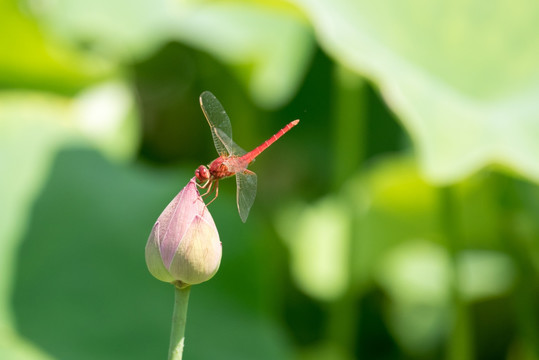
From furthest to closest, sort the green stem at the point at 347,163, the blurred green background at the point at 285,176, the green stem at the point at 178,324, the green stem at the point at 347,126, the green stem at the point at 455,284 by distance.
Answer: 1. the green stem at the point at 347,126
2. the green stem at the point at 347,163
3. the green stem at the point at 455,284
4. the blurred green background at the point at 285,176
5. the green stem at the point at 178,324

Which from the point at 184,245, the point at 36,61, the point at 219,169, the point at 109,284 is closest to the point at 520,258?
the point at 109,284

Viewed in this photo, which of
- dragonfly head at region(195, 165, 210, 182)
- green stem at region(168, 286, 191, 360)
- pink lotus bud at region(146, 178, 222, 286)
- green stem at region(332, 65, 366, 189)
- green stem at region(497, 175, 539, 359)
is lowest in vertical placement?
green stem at region(168, 286, 191, 360)

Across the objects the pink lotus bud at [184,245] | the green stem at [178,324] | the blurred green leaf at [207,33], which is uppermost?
the blurred green leaf at [207,33]

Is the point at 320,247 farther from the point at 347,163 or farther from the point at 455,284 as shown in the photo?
the point at 455,284

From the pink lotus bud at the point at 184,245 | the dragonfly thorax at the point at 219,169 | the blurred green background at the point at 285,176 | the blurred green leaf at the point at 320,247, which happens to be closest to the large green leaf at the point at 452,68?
the blurred green background at the point at 285,176

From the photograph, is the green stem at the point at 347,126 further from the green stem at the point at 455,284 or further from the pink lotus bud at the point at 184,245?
the pink lotus bud at the point at 184,245

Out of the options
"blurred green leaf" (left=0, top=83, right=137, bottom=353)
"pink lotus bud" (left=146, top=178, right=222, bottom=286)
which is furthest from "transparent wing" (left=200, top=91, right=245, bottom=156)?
"blurred green leaf" (left=0, top=83, right=137, bottom=353)

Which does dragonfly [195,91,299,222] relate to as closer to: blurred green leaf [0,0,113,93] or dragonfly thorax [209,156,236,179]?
dragonfly thorax [209,156,236,179]
